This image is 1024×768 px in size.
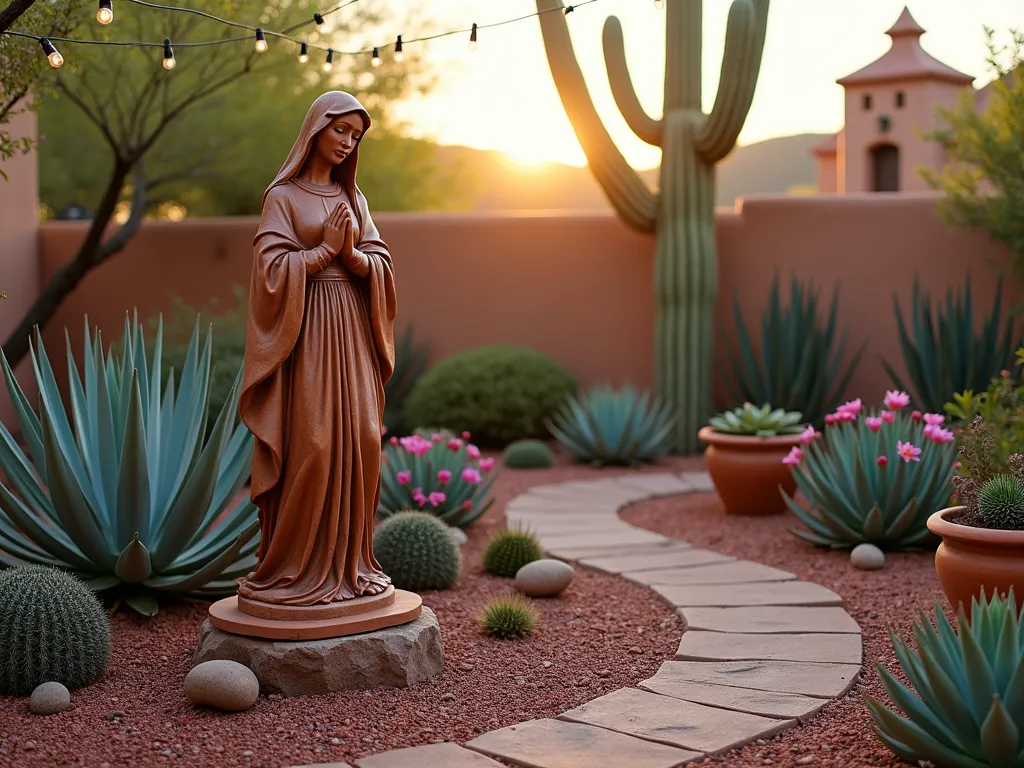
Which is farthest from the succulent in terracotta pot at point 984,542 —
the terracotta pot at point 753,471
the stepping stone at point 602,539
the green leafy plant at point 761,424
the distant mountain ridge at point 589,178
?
the distant mountain ridge at point 589,178

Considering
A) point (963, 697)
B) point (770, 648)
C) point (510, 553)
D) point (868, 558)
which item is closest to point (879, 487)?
point (868, 558)

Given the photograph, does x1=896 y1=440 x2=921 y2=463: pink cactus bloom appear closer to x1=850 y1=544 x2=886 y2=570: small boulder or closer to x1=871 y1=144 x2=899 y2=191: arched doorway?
x1=850 y1=544 x2=886 y2=570: small boulder

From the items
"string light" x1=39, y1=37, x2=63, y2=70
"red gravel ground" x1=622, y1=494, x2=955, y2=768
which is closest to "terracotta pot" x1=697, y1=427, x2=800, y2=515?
"red gravel ground" x1=622, y1=494, x2=955, y2=768

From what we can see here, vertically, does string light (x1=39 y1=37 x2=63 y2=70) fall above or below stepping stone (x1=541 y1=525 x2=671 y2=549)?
above

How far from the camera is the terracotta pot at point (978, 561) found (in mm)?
4773

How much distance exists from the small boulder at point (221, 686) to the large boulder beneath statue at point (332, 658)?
0.51ft

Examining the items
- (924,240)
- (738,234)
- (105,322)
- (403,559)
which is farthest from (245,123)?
(403,559)

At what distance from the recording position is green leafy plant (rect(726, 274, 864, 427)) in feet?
35.9

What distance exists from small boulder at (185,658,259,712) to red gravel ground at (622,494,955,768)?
5.62 ft

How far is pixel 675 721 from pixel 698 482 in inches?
230

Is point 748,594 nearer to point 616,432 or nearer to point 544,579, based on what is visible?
point 544,579

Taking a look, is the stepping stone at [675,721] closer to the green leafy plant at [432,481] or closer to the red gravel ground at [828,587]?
the red gravel ground at [828,587]

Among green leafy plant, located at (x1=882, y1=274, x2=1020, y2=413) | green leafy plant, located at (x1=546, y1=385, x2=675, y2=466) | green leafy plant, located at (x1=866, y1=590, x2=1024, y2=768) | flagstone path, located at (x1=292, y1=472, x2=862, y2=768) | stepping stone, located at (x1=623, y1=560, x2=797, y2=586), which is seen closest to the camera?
green leafy plant, located at (x1=866, y1=590, x2=1024, y2=768)

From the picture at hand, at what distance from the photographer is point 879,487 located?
6.79m
